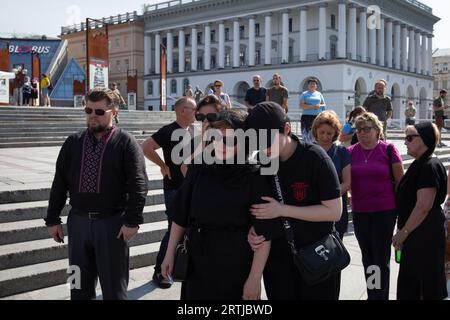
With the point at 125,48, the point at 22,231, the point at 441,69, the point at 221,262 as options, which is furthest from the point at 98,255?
the point at 441,69

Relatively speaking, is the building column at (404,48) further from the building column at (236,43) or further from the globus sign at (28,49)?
the globus sign at (28,49)

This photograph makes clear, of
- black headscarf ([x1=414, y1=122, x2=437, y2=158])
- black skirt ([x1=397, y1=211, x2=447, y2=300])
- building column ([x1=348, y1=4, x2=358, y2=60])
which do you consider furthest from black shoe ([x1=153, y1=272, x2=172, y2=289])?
building column ([x1=348, y1=4, x2=358, y2=60])

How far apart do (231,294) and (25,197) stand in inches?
157

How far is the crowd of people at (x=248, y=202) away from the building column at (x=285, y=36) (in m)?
53.0

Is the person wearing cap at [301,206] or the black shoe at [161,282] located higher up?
the person wearing cap at [301,206]

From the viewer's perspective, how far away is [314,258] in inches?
111

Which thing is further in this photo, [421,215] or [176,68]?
[176,68]

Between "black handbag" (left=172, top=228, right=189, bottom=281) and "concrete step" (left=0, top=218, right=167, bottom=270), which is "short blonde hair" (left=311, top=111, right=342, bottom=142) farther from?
"concrete step" (left=0, top=218, right=167, bottom=270)

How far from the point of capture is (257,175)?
2.73 metres

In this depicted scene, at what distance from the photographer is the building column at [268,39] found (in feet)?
186

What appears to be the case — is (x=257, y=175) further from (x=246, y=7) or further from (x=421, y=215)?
(x=246, y=7)

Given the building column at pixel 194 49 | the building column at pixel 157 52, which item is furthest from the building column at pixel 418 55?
the building column at pixel 157 52

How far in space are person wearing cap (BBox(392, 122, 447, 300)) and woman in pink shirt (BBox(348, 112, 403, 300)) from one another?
0.32 m
